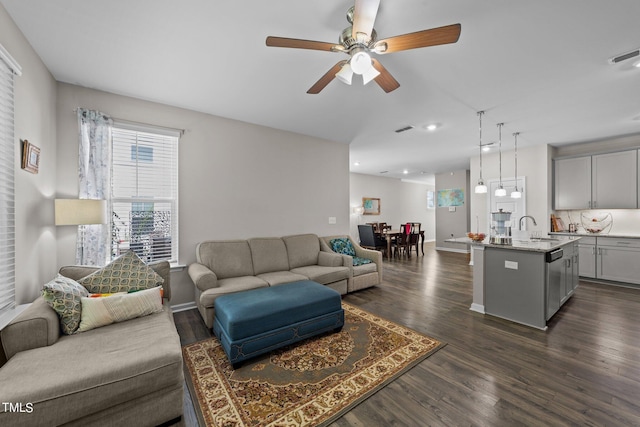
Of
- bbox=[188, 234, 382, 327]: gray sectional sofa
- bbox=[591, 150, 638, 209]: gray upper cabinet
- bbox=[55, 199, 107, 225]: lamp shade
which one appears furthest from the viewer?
bbox=[591, 150, 638, 209]: gray upper cabinet

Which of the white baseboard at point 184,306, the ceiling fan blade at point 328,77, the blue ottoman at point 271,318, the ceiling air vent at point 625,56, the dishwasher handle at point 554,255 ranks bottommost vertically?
the white baseboard at point 184,306

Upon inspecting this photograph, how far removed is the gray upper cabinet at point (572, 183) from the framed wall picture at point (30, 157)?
8030 millimetres

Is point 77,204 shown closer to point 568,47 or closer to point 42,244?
point 42,244

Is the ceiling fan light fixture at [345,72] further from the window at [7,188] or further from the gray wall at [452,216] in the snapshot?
the gray wall at [452,216]

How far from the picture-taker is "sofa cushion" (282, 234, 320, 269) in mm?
4070

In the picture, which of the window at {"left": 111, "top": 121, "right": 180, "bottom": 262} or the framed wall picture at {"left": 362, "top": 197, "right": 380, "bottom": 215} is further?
the framed wall picture at {"left": 362, "top": 197, "right": 380, "bottom": 215}

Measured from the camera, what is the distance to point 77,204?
92.0 inches

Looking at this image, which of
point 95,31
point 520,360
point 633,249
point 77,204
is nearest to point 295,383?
point 520,360

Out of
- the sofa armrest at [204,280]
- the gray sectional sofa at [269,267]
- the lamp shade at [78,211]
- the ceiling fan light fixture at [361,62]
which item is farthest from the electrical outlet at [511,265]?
the lamp shade at [78,211]

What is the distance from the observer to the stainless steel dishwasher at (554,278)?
2.82 m

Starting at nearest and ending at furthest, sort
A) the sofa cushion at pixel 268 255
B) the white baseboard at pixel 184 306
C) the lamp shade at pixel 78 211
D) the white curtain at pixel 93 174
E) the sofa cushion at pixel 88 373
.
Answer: the sofa cushion at pixel 88 373 < the lamp shade at pixel 78 211 < the white curtain at pixel 93 174 < the white baseboard at pixel 184 306 < the sofa cushion at pixel 268 255

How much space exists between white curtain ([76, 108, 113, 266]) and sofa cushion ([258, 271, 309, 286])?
1.84 metres

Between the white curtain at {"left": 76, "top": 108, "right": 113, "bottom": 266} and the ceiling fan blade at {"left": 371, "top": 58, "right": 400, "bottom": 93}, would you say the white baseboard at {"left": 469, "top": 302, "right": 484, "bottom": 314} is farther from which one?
the white curtain at {"left": 76, "top": 108, "right": 113, "bottom": 266}

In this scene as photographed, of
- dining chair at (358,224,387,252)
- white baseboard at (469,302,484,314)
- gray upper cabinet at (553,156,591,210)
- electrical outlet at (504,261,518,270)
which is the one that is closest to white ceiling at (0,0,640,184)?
gray upper cabinet at (553,156,591,210)
